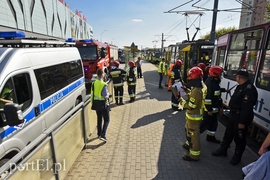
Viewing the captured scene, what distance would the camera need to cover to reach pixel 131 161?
3971 mm

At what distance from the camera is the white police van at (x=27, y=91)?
104 inches

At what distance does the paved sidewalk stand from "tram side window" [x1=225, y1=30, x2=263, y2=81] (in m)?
1.96

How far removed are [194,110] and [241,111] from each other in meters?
0.85

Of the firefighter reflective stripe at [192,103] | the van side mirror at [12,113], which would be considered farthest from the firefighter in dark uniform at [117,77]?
the van side mirror at [12,113]

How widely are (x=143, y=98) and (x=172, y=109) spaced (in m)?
2.19

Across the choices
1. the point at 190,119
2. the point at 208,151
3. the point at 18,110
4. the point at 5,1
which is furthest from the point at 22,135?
the point at 5,1

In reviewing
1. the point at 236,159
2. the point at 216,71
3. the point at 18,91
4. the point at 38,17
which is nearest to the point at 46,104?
the point at 18,91

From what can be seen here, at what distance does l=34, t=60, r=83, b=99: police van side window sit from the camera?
3.77 m

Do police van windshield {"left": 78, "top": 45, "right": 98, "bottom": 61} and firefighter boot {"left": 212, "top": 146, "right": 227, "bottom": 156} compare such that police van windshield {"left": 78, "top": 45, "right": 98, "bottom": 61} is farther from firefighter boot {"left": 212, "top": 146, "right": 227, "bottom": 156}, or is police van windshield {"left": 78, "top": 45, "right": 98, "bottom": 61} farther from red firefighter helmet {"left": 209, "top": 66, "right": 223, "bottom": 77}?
firefighter boot {"left": 212, "top": 146, "right": 227, "bottom": 156}

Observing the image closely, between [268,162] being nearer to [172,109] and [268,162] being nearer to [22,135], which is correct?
[22,135]

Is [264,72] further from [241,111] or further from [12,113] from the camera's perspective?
[12,113]

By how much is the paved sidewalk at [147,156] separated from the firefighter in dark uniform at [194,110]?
0.29 m

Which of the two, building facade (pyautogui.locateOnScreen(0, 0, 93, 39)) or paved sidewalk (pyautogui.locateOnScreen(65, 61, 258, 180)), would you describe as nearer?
paved sidewalk (pyautogui.locateOnScreen(65, 61, 258, 180))

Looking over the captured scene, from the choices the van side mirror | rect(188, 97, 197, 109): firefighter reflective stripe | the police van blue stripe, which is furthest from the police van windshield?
the van side mirror
